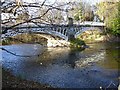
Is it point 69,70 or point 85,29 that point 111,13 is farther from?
point 69,70

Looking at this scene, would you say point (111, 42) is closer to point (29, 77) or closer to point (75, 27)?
point (75, 27)

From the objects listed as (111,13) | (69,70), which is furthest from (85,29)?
(69,70)

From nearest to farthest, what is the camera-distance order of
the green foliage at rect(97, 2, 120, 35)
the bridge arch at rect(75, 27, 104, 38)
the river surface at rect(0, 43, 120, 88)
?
the river surface at rect(0, 43, 120, 88) < the green foliage at rect(97, 2, 120, 35) < the bridge arch at rect(75, 27, 104, 38)

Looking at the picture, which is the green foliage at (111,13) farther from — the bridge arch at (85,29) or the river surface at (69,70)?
the river surface at (69,70)

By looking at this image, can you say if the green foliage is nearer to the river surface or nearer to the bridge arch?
the bridge arch

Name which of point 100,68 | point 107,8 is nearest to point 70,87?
point 100,68

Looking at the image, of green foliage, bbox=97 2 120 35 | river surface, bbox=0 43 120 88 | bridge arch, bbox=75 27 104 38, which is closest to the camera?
river surface, bbox=0 43 120 88

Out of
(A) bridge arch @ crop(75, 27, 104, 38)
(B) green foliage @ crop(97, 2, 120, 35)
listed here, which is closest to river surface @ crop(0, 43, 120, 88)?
(B) green foliage @ crop(97, 2, 120, 35)

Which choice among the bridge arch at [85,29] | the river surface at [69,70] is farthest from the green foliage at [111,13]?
the river surface at [69,70]

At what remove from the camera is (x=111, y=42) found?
37812mm

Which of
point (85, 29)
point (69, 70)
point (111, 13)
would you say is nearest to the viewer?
point (69, 70)

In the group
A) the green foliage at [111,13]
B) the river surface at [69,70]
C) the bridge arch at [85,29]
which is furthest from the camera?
the bridge arch at [85,29]

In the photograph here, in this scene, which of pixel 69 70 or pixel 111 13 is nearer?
pixel 69 70

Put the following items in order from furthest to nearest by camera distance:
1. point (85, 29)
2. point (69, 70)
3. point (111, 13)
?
point (85, 29), point (111, 13), point (69, 70)
